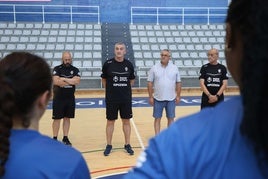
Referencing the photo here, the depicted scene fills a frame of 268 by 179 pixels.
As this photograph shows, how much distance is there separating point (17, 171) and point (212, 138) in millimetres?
689

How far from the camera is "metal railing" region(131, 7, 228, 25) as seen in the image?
16297 mm

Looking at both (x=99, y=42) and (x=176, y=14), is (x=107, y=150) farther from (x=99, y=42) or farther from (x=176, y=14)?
(x=176, y=14)

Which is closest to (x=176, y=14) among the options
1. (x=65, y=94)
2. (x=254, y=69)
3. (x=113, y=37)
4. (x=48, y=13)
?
(x=113, y=37)

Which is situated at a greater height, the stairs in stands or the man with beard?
the stairs in stands

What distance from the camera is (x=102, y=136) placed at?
6680 mm

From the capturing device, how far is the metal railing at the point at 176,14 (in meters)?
16.3

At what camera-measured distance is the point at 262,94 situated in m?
0.67

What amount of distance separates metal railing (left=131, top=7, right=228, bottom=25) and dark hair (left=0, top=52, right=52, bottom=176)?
15238mm

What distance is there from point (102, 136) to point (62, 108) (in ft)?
3.88

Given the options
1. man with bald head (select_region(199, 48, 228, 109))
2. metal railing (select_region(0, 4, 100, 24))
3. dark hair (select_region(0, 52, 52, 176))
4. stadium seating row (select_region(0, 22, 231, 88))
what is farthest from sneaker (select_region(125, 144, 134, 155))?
metal railing (select_region(0, 4, 100, 24))

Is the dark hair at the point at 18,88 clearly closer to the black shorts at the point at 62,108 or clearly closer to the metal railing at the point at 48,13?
the black shorts at the point at 62,108

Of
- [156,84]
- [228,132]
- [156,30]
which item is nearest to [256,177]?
[228,132]

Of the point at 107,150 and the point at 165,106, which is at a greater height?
the point at 165,106

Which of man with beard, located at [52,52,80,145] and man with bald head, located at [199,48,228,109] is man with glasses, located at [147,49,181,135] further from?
man with beard, located at [52,52,80,145]
